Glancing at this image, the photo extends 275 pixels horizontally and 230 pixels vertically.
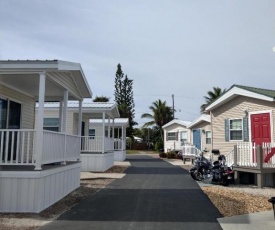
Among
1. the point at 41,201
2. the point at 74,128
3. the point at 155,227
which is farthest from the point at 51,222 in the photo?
the point at 74,128

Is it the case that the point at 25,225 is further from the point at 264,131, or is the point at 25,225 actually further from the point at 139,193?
the point at 264,131

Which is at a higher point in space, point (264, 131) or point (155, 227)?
point (264, 131)

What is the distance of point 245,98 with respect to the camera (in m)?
13.7

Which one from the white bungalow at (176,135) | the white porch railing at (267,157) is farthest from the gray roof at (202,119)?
the white porch railing at (267,157)

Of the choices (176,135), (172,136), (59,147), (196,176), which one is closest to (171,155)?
(176,135)

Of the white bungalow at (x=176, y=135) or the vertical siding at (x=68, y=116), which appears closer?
the vertical siding at (x=68, y=116)

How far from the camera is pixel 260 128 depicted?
42.0 ft

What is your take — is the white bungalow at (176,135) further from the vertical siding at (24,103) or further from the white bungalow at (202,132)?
the vertical siding at (24,103)

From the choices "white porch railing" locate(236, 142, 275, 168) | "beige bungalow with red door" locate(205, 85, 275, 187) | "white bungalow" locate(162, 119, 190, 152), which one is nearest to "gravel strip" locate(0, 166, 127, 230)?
"white porch railing" locate(236, 142, 275, 168)

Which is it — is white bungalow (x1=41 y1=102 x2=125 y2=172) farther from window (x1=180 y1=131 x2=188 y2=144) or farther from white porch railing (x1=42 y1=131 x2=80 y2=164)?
window (x1=180 y1=131 x2=188 y2=144)

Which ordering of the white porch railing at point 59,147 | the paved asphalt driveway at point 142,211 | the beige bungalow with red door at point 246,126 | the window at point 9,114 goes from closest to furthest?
the paved asphalt driveway at point 142,211, the white porch railing at point 59,147, the window at point 9,114, the beige bungalow with red door at point 246,126

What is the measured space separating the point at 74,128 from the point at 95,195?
10101mm

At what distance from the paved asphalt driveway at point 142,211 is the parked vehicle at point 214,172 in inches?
64.6

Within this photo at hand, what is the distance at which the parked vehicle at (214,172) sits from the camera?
1183cm
